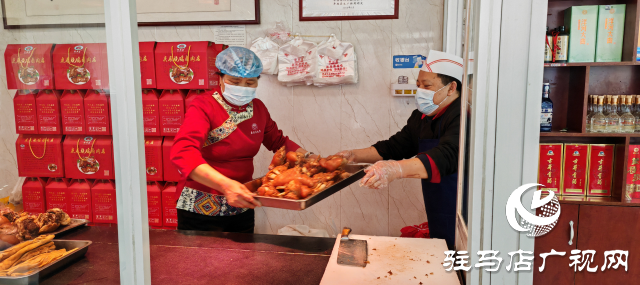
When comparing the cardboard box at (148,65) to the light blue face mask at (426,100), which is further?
the cardboard box at (148,65)

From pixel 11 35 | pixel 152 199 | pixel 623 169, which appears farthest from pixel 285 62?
pixel 11 35

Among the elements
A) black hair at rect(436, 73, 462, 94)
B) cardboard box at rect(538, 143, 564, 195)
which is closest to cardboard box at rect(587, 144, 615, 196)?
cardboard box at rect(538, 143, 564, 195)

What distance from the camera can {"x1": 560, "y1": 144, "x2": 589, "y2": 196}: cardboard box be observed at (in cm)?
259

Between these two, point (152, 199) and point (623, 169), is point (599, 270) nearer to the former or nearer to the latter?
point (623, 169)

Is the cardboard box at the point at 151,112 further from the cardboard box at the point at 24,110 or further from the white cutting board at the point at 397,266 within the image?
the cardboard box at the point at 24,110

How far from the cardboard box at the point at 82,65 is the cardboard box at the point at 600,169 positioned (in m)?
2.67

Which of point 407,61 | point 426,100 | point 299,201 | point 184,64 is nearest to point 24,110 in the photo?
point 299,201

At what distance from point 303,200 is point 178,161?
0.72 metres

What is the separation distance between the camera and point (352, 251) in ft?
5.37

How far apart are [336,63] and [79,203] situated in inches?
109

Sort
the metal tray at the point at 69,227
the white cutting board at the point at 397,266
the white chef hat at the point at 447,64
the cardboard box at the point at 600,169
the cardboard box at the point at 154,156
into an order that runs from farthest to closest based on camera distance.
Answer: the cardboard box at the point at 154,156, the cardboard box at the point at 600,169, the white chef hat at the point at 447,64, the white cutting board at the point at 397,266, the metal tray at the point at 69,227

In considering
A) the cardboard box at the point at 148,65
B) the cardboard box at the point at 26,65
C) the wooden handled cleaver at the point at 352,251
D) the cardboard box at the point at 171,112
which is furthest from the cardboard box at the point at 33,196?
the cardboard box at the point at 148,65

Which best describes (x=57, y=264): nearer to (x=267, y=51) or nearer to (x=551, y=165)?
(x=551, y=165)

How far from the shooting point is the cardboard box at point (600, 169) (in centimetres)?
256
